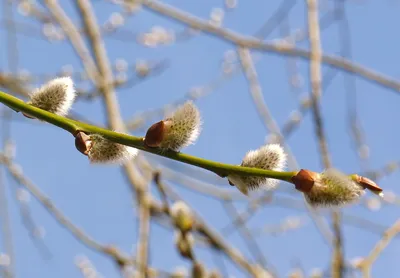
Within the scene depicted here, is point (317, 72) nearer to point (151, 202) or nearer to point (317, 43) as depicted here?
point (317, 43)

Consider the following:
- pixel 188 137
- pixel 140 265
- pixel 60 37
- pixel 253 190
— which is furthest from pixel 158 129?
pixel 60 37

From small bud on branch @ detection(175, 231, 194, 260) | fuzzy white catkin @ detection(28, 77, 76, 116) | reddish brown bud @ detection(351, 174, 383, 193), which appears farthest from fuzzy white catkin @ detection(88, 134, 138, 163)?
small bud on branch @ detection(175, 231, 194, 260)

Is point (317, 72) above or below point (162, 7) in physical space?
below

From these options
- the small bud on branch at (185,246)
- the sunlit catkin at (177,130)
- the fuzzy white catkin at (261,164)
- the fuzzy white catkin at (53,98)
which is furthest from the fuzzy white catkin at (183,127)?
the small bud on branch at (185,246)

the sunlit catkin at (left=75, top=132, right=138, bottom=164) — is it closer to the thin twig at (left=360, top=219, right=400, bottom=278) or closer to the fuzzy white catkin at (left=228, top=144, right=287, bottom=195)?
the fuzzy white catkin at (left=228, top=144, right=287, bottom=195)

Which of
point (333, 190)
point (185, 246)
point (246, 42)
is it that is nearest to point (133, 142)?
point (333, 190)

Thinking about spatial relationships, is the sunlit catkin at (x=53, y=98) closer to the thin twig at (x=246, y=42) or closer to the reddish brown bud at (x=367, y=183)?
the reddish brown bud at (x=367, y=183)
